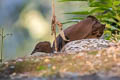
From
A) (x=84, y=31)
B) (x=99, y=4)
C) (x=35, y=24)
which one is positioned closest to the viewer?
(x=84, y=31)

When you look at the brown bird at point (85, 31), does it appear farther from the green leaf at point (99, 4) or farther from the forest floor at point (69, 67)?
the forest floor at point (69, 67)

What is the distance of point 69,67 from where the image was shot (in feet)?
8.10

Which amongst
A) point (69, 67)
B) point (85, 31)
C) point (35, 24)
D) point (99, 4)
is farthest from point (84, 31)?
point (35, 24)

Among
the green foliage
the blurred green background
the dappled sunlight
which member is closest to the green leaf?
the green foliage

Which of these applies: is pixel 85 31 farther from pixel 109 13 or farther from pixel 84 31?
pixel 109 13

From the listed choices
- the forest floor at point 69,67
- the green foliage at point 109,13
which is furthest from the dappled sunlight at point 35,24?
the forest floor at point 69,67

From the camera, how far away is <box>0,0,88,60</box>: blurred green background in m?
9.01

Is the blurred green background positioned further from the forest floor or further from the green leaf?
the forest floor

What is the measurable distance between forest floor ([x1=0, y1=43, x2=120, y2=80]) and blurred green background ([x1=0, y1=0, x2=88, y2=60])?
6.04 m

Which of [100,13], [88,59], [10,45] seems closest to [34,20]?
[10,45]

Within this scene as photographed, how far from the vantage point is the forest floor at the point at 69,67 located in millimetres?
2221

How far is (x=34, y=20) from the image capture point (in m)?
9.33

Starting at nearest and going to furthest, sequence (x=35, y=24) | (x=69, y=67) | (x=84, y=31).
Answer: (x=69, y=67) → (x=84, y=31) → (x=35, y=24)

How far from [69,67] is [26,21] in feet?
23.2
